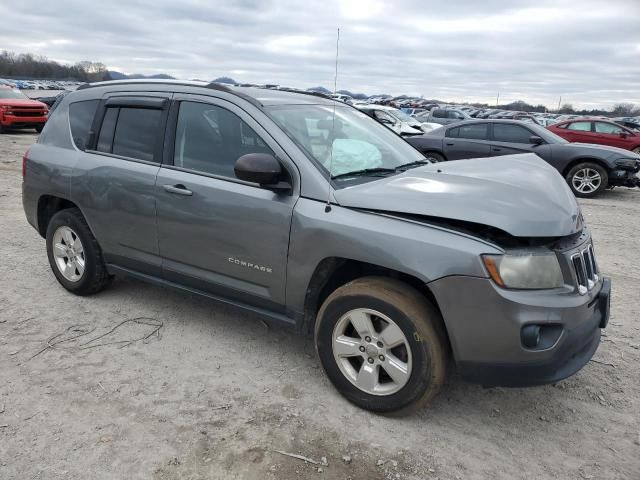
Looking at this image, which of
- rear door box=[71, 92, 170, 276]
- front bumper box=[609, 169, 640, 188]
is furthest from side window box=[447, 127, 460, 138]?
rear door box=[71, 92, 170, 276]

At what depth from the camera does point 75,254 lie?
429 centimetres

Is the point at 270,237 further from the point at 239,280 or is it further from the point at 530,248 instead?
the point at 530,248

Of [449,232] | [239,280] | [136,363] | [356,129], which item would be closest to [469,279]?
[449,232]

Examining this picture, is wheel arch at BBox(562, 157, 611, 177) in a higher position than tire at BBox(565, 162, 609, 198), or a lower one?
higher

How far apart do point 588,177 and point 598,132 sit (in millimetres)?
6284

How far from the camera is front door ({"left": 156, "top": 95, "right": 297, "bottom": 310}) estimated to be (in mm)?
3057

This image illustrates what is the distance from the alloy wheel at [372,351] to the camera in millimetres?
2707

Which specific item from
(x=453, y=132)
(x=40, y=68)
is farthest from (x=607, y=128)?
(x=40, y=68)

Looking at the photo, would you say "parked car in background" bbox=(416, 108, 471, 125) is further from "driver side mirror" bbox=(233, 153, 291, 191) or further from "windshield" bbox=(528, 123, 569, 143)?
"driver side mirror" bbox=(233, 153, 291, 191)

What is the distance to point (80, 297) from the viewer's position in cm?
440

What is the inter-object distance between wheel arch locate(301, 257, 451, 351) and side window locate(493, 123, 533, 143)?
8.79 meters

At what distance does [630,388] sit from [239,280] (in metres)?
2.55

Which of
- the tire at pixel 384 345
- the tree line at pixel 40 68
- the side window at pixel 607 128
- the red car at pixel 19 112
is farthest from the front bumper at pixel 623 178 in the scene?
the tree line at pixel 40 68

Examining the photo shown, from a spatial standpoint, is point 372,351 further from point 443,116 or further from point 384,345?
point 443,116
